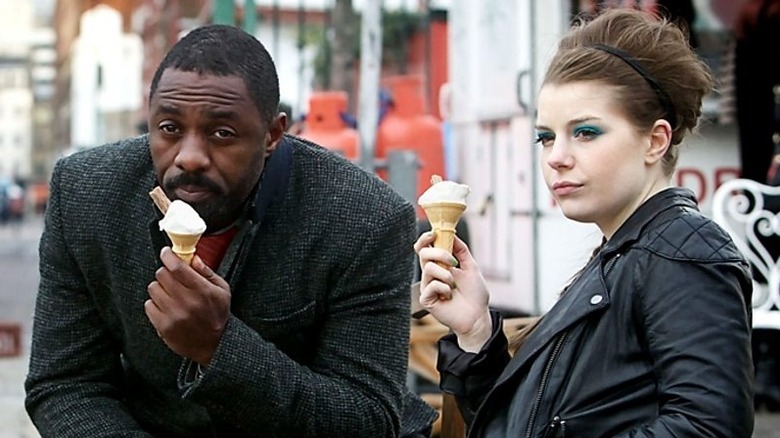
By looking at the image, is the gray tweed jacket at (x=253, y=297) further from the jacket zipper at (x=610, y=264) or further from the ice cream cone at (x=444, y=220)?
the jacket zipper at (x=610, y=264)

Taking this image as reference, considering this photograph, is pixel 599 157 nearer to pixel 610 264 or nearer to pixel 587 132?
pixel 587 132

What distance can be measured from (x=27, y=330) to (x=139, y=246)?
963 centimetres

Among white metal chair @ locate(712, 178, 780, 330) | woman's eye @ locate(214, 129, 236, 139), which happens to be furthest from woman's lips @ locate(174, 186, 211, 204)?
white metal chair @ locate(712, 178, 780, 330)

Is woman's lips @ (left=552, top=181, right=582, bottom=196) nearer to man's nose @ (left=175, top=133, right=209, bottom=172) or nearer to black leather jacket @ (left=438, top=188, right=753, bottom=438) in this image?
black leather jacket @ (left=438, top=188, right=753, bottom=438)

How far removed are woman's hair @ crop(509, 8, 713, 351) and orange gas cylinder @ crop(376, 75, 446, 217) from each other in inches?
239

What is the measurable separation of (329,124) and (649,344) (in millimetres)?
7062

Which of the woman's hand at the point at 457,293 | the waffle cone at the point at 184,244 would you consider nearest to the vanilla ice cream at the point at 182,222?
the waffle cone at the point at 184,244

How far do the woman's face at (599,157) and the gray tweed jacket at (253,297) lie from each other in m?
0.72

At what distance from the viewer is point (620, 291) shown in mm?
1898

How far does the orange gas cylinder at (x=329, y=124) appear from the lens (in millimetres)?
8664

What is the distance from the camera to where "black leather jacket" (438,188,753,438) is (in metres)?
1.78

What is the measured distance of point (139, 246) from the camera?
2686 mm

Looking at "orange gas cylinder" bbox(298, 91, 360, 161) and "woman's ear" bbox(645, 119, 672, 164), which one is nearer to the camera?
"woman's ear" bbox(645, 119, 672, 164)

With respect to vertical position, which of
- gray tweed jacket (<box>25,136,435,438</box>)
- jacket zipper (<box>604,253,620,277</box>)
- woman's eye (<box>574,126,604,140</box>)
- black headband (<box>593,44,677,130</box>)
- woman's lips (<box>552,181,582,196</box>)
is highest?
black headband (<box>593,44,677,130</box>)
